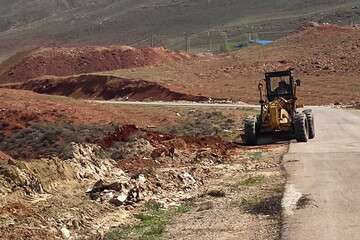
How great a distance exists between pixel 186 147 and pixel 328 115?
17.8m

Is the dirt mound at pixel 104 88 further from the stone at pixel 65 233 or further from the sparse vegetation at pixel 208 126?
the stone at pixel 65 233

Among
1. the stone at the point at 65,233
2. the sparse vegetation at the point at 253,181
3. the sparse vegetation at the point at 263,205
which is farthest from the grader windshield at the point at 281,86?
the stone at the point at 65,233

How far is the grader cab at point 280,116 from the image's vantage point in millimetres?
26188

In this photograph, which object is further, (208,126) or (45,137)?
(208,126)

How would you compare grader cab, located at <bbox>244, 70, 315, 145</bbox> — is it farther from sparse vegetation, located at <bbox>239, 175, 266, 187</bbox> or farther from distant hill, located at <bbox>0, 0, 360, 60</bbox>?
distant hill, located at <bbox>0, 0, 360, 60</bbox>

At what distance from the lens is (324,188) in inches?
623

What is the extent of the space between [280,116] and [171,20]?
470ft

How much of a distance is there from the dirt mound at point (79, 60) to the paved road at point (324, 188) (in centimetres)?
5506

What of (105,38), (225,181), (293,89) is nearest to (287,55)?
(293,89)

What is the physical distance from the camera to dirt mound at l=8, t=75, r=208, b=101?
58.8m

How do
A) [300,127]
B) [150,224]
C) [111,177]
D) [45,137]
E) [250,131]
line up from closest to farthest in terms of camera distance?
[150,224] → [111,177] → [300,127] → [250,131] → [45,137]

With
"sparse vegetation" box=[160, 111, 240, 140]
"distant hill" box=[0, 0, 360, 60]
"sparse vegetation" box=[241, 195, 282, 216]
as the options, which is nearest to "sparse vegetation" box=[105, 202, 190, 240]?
"sparse vegetation" box=[241, 195, 282, 216]

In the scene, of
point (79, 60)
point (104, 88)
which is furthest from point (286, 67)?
point (79, 60)

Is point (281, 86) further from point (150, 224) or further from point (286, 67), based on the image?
point (286, 67)
